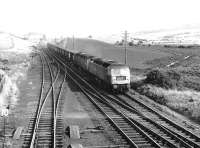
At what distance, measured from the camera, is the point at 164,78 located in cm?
3212

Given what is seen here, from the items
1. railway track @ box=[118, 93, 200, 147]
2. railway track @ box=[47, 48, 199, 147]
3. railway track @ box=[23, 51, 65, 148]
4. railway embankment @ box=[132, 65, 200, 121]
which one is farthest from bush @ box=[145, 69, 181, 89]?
railway track @ box=[23, 51, 65, 148]

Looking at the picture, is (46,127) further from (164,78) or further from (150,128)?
(164,78)

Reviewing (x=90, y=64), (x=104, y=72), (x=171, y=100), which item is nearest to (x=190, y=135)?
(x=171, y=100)

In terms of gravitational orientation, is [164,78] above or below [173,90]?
above

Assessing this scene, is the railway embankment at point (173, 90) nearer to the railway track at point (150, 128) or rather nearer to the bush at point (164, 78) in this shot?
the bush at point (164, 78)

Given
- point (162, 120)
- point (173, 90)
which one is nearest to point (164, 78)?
point (173, 90)

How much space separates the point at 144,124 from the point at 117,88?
35.8 feet

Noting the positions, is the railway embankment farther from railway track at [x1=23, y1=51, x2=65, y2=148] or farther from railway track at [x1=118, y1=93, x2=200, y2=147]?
railway track at [x1=23, y1=51, x2=65, y2=148]

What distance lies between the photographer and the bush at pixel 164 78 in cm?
3160

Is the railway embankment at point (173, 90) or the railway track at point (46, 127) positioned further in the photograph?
the railway embankment at point (173, 90)

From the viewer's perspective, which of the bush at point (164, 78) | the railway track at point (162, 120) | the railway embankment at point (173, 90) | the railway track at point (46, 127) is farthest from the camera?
the bush at point (164, 78)

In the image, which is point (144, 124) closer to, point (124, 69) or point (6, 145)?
point (6, 145)

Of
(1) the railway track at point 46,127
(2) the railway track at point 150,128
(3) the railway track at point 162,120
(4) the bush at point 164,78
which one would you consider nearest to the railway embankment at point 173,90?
(4) the bush at point 164,78

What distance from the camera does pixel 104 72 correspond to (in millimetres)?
31875
